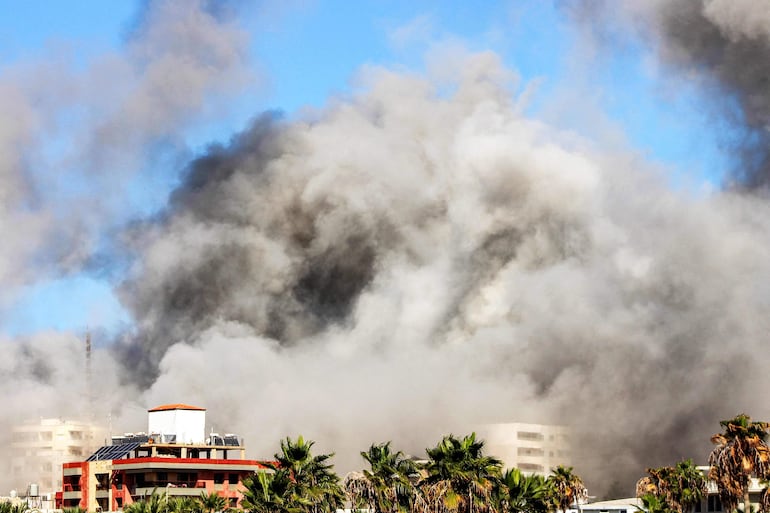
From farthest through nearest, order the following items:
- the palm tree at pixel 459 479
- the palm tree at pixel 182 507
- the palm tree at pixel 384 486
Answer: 1. the palm tree at pixel 182 507
2. the palm tree at pixel 384 486
3. the palm tree at pixel 459 479

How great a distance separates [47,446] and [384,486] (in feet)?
366

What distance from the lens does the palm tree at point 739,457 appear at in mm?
74125

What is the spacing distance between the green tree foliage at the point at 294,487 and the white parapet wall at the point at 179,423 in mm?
73363

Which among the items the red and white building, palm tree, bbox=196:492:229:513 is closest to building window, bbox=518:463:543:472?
the red and white building

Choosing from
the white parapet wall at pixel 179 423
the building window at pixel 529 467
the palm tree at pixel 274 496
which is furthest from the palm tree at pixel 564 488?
the building window at pixel 529 467

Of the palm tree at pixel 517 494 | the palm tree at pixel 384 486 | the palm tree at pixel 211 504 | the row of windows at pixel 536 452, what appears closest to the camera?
the palm tree at pixel 517 494

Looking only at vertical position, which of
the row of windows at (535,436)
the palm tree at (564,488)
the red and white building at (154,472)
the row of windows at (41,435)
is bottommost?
the palm tree at (564,488)

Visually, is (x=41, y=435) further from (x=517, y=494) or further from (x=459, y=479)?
(x=517, y=494)

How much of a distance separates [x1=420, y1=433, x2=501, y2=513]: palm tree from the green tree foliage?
6398 millimetres

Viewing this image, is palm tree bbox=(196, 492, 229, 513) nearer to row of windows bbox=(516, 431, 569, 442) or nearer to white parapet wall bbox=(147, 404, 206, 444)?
white parapet wall bbox=(147, 404, 206, 444)

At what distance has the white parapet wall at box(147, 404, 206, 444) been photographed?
480 feet

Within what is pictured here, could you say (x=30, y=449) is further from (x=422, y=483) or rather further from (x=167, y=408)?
(x=422, y=483)

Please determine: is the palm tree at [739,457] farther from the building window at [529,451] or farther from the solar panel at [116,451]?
the building window at [529,451]

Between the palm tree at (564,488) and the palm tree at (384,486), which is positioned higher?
the palm tree at (564,488)
